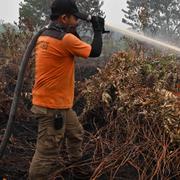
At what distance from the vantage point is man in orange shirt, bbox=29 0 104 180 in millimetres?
4035

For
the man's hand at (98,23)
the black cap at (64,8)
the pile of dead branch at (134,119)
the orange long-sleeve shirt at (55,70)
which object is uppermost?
the black cap at (64,8)

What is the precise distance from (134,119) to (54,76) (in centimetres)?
174

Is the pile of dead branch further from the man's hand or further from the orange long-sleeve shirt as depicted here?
the man's hand

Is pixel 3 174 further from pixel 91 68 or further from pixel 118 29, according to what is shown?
pixel 91 68

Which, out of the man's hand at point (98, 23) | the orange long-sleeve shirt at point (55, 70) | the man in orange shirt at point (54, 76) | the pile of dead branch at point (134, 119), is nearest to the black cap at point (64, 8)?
the man in orange shirt at point (54, 76)

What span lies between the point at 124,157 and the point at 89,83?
89.5 inches

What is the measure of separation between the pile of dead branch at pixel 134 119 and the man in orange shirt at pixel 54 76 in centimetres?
59

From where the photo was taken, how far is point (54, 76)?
4086 mm

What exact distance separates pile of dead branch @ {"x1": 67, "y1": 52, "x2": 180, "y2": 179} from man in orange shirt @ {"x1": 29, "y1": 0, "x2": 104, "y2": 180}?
0.59 m

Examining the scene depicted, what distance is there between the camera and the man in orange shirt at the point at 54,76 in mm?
4035

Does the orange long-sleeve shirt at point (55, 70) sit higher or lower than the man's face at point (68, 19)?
lower

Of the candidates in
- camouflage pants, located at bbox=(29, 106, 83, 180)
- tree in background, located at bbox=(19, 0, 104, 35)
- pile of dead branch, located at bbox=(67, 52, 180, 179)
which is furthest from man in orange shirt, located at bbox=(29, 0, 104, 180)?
tree in background, located at bbox=(19, 0, 104, 35)

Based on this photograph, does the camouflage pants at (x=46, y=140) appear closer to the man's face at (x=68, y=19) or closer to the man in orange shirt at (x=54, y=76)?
the man in orange shirt at (x=54, y=76)

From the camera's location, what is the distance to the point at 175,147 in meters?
4.96
